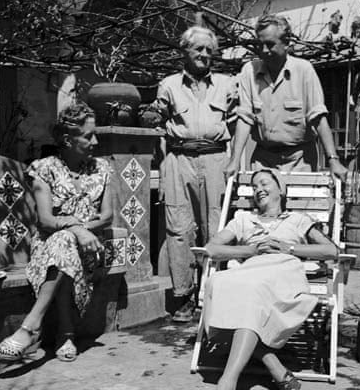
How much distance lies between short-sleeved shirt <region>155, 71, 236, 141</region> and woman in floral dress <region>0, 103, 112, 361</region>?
2.75 feet

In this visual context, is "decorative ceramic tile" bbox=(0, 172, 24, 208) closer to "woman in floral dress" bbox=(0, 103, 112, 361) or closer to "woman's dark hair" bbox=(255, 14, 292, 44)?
"woman in floral dress" bbox=(0, 103, 112, 361)

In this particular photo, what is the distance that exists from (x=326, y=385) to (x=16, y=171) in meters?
2.64

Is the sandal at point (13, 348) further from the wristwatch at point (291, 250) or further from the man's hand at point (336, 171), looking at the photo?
the man's hand at point (336, 171)

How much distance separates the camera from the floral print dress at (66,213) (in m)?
4.43

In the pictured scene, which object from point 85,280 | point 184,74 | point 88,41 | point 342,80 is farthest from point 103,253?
point 342,80

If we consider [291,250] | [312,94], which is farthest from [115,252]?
[312,94]

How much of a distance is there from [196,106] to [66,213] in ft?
4.68

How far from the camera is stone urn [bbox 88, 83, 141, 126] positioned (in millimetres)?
5801

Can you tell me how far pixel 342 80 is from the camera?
1125cm

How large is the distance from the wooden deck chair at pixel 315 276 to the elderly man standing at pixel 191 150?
0.41 meters

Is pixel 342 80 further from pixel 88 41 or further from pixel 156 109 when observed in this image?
pixel 156 109

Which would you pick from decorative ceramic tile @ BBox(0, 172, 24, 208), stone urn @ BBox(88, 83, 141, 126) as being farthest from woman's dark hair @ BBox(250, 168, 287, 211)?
decorative ceramic tile @ BBox(0, 172, 24, 208)

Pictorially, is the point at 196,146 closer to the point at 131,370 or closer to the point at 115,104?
the point at 115,104

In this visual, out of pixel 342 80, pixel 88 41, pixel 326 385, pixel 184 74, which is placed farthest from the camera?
pixel 342 80
